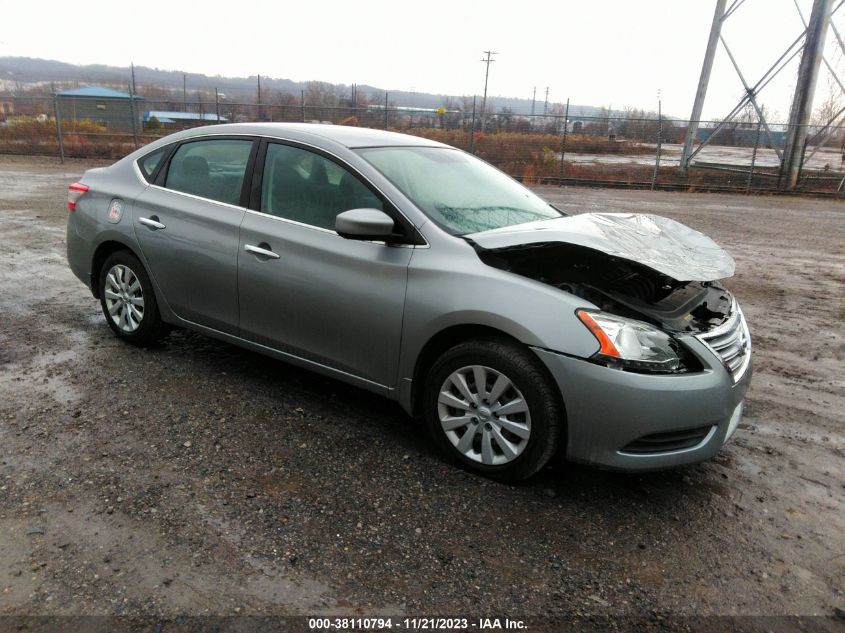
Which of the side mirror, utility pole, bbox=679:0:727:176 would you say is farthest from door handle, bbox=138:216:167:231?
utility pole, bbox=679:0:727:176

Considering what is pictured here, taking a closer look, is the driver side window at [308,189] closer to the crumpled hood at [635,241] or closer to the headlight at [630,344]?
the crumpled hood at [635,241]

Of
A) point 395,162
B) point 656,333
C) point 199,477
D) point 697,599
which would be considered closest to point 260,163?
point 395,162

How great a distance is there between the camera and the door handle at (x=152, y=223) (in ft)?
15.0

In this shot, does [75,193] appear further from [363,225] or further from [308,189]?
[363,225]

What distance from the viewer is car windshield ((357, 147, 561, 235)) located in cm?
379

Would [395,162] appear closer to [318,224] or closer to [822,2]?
[318,224]

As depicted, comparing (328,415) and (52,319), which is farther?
(52,319)

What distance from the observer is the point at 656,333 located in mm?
3115

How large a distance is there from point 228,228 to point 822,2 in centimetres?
2200

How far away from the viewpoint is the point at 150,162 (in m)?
4.91

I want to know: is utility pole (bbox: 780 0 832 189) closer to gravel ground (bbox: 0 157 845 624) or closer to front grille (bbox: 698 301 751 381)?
gravel ground (bbox: 0 157 845 624)

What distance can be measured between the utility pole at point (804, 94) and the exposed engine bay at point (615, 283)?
20.1 m

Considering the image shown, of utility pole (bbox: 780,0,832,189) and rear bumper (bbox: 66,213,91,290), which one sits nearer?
rear bumper (bbox: 66,213,91,290)

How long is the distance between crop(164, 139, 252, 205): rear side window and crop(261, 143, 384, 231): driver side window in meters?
0.24
